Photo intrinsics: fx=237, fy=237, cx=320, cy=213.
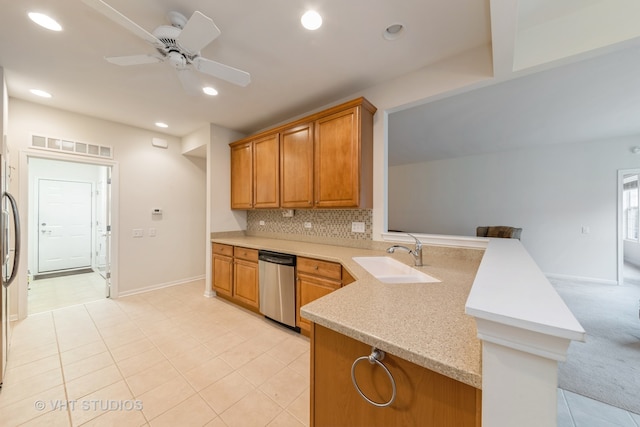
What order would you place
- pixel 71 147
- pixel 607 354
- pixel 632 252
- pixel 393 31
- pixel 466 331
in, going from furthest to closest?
pixel 632 252, pixel 71 147, pixel 607 354, pixel 393 31, pixel 466 331

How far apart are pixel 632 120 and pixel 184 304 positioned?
7.09 m

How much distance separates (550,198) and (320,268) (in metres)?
5.38

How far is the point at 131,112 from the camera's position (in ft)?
10.6

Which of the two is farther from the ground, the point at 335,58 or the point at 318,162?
the point at 335,58

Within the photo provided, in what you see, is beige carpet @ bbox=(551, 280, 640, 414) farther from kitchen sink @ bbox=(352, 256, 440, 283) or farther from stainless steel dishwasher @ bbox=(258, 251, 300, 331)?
stainless steel dishwasher @ bbox=(258, 251, 300, 331)

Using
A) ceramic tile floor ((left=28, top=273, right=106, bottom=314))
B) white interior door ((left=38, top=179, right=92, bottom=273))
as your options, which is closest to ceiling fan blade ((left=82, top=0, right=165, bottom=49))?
ceramic tile floor ((left=28, top=273, right=106, bottom=314))

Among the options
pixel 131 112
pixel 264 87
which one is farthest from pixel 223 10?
pixel 131 112

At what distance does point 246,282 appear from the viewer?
3080 mm

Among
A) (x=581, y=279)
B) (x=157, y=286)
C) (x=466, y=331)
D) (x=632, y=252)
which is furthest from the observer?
(x=632, y=252)

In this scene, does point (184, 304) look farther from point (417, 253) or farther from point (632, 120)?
point (632, 120)

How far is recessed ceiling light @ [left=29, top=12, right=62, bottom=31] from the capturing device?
1632 millimetres

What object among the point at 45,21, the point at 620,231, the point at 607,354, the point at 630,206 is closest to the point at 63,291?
the point at 45,21

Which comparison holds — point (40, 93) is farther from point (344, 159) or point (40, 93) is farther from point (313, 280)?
point (313, 280)

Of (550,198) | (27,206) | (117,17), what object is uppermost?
(117,17)
